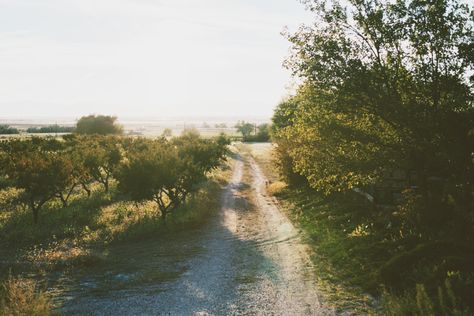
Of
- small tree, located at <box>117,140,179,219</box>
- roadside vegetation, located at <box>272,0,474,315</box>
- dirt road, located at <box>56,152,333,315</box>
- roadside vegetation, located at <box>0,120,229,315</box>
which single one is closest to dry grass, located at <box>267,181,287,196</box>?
roadside vegetation, located at <box>0,120,229,315</box>

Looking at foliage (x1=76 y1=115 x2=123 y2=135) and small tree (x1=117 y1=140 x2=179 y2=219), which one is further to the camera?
foliage (x1=76 y1=115 x2=123 y2=135)

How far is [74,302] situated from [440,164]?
1582 centimetres

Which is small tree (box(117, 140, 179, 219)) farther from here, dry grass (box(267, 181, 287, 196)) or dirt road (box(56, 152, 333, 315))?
dry grass (box(267, 181, 287, 196))

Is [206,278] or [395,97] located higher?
[395,97]

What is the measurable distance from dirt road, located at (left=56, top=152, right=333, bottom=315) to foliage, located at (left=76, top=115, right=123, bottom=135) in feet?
357

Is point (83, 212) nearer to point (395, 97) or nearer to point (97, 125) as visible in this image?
point (395, 97)

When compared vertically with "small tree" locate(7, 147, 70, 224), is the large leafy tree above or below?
above

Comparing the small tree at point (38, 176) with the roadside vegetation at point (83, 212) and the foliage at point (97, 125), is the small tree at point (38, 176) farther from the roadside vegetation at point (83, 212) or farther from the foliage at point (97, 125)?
the foliage at point (97, 125)

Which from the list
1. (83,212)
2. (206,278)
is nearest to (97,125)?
(83,212)

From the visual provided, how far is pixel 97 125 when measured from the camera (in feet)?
413

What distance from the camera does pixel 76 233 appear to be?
77.5 ft

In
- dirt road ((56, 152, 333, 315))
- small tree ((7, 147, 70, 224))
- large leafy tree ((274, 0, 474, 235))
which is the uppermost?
large leafy tree ((274, 0, 474, 235))

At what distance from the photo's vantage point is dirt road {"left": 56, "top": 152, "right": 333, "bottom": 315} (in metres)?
13.4

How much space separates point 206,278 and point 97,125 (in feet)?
388
